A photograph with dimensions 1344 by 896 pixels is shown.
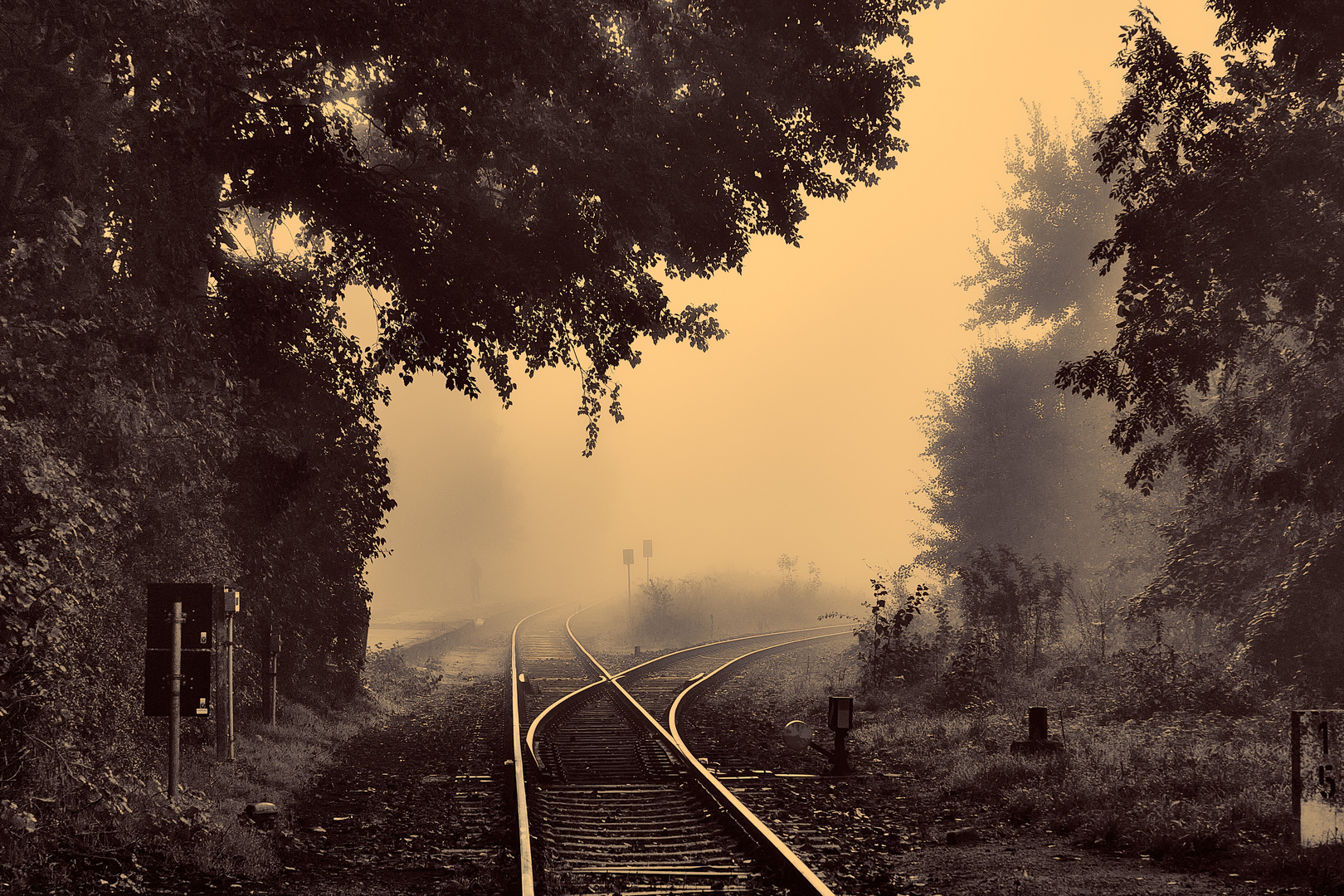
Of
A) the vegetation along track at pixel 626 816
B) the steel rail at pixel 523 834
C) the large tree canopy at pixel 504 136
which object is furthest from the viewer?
the large tree canopy at pixel 504 136

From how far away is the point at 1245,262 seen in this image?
1304 cm

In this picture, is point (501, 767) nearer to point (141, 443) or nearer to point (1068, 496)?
point (141, 443)

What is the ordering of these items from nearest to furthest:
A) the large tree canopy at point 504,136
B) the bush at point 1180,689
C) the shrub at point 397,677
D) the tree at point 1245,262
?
the large tree canopy at point 504,136 → the tree at point 1245,262 → the bush at point 1180,689 → the shrub at point 397,677

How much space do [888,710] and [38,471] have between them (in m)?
13.4

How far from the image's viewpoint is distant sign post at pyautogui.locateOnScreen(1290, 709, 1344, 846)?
6.85m

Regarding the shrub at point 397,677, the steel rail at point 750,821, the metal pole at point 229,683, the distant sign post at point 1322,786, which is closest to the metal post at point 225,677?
the metal pole at point 229,683

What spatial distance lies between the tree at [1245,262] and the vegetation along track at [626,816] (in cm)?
780

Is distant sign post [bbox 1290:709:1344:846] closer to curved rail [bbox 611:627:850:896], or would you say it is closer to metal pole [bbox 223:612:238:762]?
curved rail [bbox 611:627:850:896]

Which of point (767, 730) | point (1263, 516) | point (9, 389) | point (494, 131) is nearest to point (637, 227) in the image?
point (494, 131)

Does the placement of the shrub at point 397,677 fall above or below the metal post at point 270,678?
below

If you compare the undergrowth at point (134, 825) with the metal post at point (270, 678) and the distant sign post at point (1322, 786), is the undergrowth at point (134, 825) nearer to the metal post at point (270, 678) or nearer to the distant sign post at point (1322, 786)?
the metal post at point (270, 678)

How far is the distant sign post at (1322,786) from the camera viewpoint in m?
6.85

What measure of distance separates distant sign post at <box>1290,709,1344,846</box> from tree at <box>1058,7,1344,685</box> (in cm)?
657

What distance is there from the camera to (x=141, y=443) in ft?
30.1
